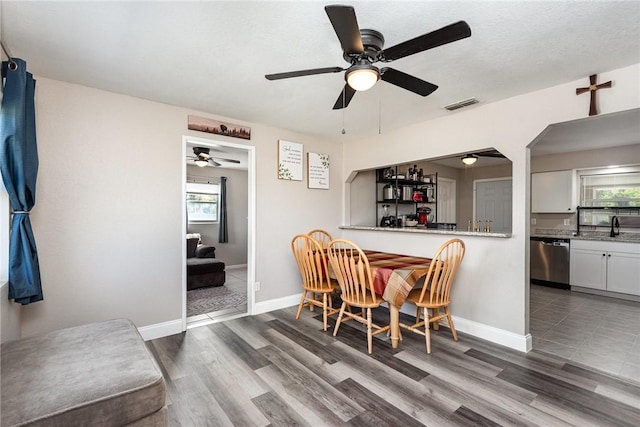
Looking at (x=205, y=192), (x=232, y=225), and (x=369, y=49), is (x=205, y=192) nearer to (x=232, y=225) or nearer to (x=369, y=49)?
(x=232, y=225)

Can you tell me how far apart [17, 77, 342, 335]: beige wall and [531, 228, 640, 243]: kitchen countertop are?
5.42m

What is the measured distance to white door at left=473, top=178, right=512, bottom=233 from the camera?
5.98 metres

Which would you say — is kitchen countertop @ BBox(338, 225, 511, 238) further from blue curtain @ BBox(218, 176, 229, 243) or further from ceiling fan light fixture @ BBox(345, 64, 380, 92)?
blue curtain @ BBox(218, 176, 229, 243)

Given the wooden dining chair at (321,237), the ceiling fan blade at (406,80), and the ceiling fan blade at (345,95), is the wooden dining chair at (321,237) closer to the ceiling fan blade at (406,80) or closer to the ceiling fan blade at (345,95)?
the ceiling fan blade at (345,95)

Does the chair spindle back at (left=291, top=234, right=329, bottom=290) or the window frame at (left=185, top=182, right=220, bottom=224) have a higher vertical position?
the window frame at (left=185, top=182, right=220, bottom=224)

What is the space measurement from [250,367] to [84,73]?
2.70 metres

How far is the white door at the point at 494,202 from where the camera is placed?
19.6 ft

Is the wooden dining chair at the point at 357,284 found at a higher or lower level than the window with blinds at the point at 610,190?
lower

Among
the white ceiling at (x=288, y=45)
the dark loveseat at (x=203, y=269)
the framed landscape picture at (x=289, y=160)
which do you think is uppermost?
the white ceiling at (x=288, y=45)

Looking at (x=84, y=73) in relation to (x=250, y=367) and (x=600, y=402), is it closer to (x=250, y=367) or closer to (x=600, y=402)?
(x=250, y=367)

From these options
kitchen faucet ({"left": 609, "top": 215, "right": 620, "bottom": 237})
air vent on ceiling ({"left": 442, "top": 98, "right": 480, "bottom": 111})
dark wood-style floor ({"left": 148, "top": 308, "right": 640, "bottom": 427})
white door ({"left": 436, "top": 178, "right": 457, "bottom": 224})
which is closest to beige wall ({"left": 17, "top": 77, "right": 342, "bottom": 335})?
dark wood-style floor ({"left": 148, "top": 308, "right": 640, "bottom": 427})

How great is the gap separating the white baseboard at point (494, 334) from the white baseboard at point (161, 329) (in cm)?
283

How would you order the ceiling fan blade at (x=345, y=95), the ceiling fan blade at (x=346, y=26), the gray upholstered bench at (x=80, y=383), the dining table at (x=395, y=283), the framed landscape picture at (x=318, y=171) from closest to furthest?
the gray upholstered bench at (x=80, y=383)
the ceiling fan blade at (x=346, y=26)
the ceiling fan blade at (x=345, y=95)
the dining table at (x=395, y=283)
the framed landscape picture at (x=318, y=171)

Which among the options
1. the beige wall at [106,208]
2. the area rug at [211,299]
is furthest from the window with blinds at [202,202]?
the beige wall at [106,208]
